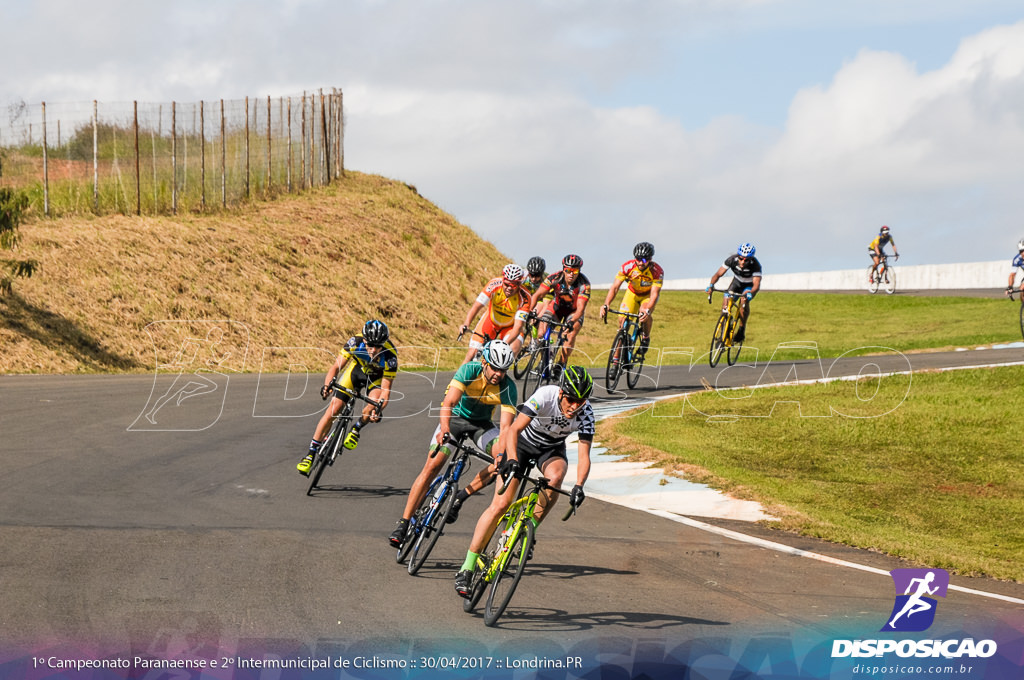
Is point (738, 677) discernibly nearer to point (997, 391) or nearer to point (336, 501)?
point (336, 501)

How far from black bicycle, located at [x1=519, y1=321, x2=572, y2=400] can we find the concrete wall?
1430 inches

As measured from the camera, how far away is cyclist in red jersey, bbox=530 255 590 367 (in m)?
18.7

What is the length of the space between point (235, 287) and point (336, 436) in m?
21.6

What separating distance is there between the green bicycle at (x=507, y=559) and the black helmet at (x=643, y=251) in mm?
11893

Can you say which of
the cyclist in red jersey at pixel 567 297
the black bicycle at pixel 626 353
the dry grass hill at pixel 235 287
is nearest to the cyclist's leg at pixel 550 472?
the cyclist in red jersey at pixel 567 297

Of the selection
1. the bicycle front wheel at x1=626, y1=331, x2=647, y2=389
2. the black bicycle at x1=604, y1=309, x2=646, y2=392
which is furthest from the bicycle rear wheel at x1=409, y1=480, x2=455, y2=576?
the bicycle front wheel at x1=626, y1=331, x2=647, y2=389

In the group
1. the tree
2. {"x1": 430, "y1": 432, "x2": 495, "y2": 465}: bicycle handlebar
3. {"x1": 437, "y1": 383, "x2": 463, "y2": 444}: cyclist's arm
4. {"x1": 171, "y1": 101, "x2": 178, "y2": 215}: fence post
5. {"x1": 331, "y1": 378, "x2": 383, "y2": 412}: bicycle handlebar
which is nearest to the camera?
{"x1": 430, "y1": 432, "x2": 495, "y2": 465}: bicycle handlebar

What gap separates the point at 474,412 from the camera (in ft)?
31.9

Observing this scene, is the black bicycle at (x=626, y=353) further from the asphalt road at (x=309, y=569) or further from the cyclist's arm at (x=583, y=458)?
the cyclist's arm at (x=583, y=458)

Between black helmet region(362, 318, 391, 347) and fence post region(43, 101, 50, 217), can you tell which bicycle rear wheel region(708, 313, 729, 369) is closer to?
black helmet region(362, 318, 391, 347)

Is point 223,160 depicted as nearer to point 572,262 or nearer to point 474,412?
point 572,262

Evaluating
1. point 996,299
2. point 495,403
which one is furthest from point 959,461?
point 996,299

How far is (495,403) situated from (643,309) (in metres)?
10.2

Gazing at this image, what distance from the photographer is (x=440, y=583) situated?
8.68 metres
